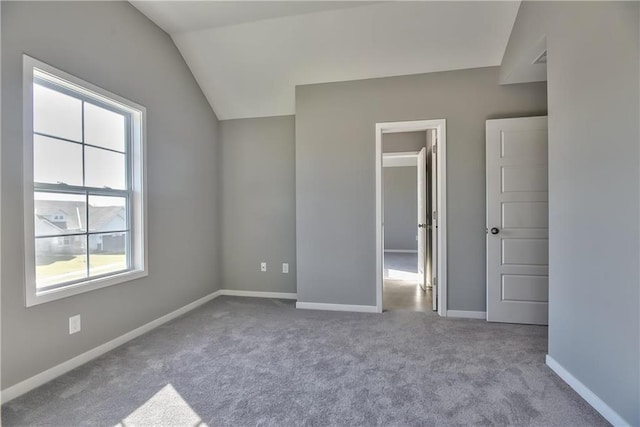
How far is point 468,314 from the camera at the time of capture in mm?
3264

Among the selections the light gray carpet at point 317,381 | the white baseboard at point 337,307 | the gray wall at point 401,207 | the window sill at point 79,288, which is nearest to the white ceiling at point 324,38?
the window sill at point 79,288

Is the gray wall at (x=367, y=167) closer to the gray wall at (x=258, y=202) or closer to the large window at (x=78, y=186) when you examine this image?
the gray wall at (x=258, y=202)

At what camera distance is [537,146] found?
9.98ft

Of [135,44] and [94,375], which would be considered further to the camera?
[135,44]

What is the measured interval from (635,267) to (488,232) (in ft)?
5.43

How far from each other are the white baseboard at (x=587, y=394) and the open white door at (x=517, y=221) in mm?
926

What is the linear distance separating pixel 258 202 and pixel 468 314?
9.51ft

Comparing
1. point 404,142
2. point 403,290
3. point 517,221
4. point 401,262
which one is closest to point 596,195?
point 517,221

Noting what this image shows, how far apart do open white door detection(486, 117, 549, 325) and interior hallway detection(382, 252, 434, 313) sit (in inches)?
32.9

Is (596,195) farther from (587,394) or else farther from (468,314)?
(468,314)

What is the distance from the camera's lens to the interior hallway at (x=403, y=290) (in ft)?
12.1

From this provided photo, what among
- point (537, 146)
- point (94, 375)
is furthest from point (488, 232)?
point (94, 375)

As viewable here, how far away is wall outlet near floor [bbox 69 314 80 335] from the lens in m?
2.22

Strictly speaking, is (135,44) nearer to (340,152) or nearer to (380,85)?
(340,152)
